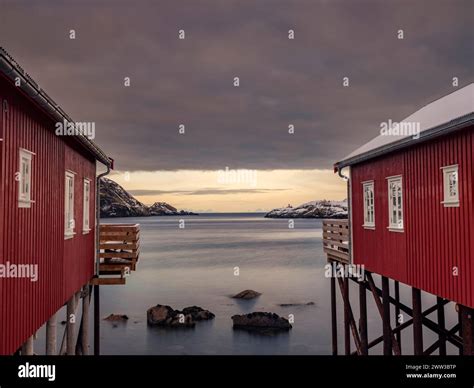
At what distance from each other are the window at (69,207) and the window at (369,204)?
8.45 m

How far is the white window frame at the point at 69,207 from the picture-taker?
11055 millimetres

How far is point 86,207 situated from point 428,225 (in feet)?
29.4

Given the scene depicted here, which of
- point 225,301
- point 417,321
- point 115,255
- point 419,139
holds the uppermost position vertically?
point 419,139

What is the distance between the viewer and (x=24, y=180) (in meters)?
8.05

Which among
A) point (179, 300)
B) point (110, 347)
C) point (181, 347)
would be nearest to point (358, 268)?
point (181, 347)

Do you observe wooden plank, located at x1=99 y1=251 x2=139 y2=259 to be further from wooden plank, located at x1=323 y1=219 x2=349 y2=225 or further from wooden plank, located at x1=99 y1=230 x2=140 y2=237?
wooden plank, located at x1=323 y1=219 x2=349 y2=225

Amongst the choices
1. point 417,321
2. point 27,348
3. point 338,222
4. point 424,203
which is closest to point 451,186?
point 424,203

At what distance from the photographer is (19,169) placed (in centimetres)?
764

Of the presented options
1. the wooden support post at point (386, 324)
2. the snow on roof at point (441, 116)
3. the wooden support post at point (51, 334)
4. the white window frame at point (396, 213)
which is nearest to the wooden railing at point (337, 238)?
the wooden support post at point (386, 324)

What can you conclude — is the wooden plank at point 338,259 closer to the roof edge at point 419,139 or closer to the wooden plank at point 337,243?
the wooden plank at point 337,243

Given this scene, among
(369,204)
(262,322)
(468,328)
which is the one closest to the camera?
(468,328)

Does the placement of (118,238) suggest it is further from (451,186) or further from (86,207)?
(451,186)

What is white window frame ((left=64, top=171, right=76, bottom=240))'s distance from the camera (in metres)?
11.1
